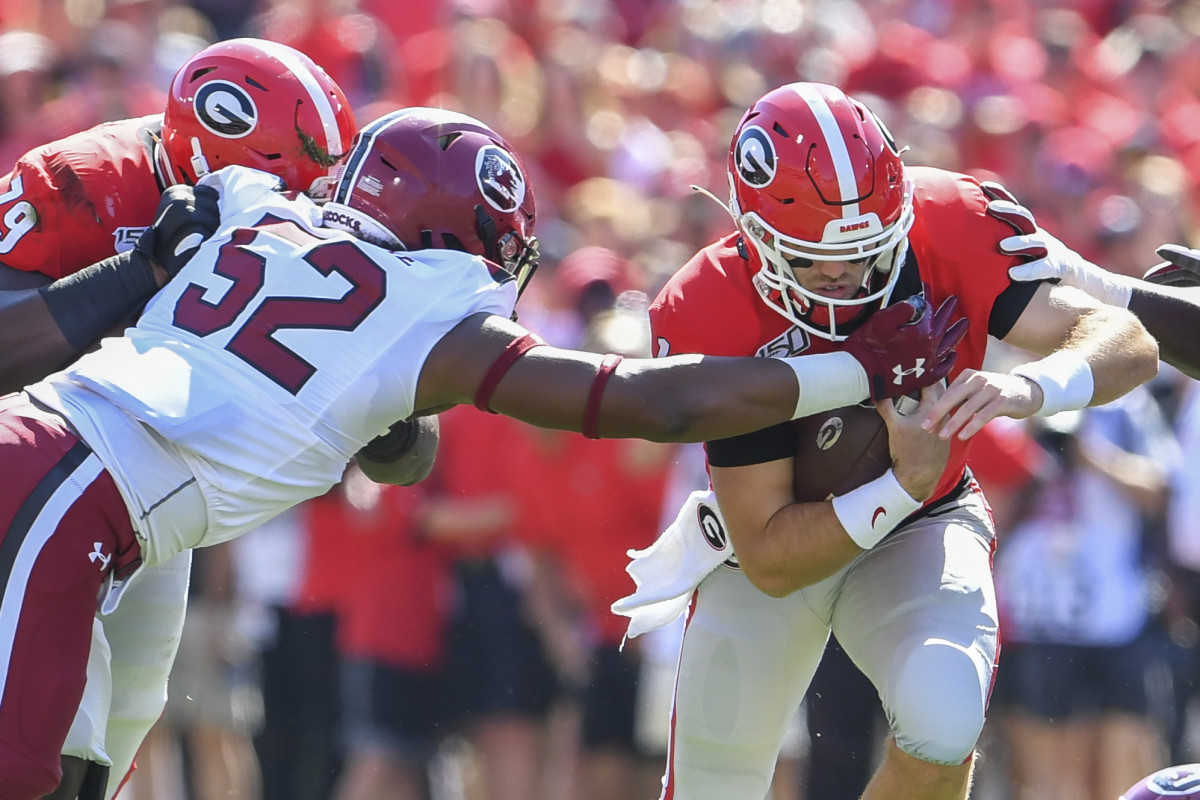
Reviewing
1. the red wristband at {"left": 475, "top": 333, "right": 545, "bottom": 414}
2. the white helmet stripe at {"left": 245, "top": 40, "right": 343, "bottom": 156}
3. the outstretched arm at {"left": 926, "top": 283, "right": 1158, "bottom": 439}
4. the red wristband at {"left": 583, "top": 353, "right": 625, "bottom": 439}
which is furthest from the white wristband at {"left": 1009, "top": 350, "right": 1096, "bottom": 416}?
the white helmet stripe at {"left": 245, "top": 40, "right": 343, "bottom": 156}

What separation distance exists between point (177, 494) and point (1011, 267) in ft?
6.83

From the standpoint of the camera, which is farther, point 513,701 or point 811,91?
point 513,701

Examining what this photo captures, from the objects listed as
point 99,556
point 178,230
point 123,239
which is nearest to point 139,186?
point 123,239

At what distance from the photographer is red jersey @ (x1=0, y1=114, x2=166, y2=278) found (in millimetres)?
4242

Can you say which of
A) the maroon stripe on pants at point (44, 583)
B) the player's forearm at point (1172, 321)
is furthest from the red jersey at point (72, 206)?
the player's forearm at point (1172, 321)

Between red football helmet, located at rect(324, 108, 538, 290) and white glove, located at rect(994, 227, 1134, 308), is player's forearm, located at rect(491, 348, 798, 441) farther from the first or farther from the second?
white glove, located at rect(994, 227, 1134, 308)

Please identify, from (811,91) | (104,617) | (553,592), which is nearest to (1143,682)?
(553,592)

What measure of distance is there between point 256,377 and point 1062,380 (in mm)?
1863

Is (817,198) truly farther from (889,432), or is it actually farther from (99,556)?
(99,556)

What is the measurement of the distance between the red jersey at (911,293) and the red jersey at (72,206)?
1381mm

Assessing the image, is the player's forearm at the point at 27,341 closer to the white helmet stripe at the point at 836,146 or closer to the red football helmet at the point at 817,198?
the red football helmet at the point at 817,198

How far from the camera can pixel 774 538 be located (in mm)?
4062

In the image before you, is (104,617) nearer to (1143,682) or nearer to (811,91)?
(811,91)

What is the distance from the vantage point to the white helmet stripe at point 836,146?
3914 mm
